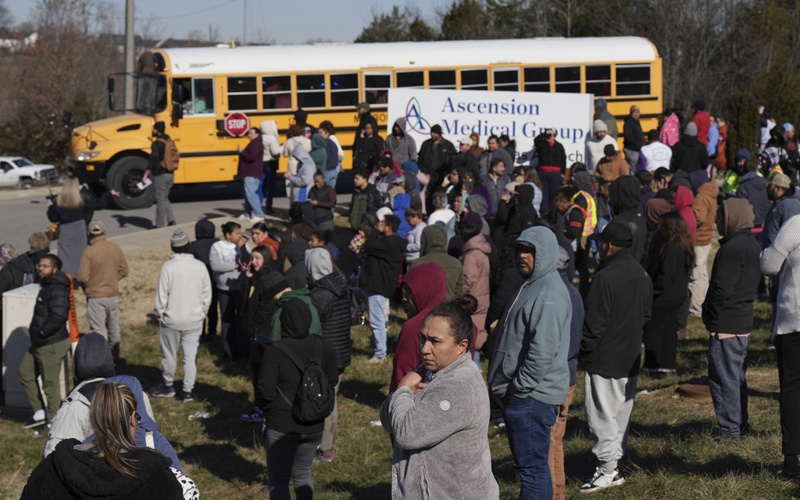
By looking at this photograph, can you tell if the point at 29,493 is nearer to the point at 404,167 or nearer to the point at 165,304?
the point at 165,304

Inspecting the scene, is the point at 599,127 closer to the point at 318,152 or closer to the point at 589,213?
the point at 589,213

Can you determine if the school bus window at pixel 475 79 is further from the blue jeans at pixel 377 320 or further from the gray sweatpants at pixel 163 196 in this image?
the blue jeans at pixel 377 320

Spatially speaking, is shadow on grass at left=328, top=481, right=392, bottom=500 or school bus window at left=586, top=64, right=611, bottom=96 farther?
school bus window at left=586, top=64, right=611, bottom=96

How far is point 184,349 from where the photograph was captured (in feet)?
31.9

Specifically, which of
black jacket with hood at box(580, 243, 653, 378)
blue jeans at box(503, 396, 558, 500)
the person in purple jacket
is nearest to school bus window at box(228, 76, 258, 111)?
the person in purple jacket

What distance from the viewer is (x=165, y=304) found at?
9453mm

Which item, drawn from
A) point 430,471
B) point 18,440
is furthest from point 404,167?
point 430,471

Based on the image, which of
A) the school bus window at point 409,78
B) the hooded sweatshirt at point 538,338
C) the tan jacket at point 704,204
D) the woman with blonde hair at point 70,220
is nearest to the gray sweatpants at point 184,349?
the woman with blonde hair at point 70,220

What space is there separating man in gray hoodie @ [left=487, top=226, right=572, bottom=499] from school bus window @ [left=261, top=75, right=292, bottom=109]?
13.4 meters

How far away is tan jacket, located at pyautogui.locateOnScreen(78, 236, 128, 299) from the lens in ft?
33.8

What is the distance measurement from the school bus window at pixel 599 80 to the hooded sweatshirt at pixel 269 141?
7.09 m

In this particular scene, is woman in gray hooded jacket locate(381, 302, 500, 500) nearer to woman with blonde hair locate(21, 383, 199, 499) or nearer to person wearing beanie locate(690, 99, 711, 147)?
woman with blonde hair locate(21, 383, 199, 499)

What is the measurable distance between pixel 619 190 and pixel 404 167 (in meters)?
4.16

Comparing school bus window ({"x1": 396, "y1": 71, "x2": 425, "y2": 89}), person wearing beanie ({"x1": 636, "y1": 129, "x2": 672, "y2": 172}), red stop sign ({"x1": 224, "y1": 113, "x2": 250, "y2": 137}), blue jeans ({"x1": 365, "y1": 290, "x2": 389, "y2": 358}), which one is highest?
school bus window ({"x1": 396, "y1": 71, "x2": 425, "y2": 89})
